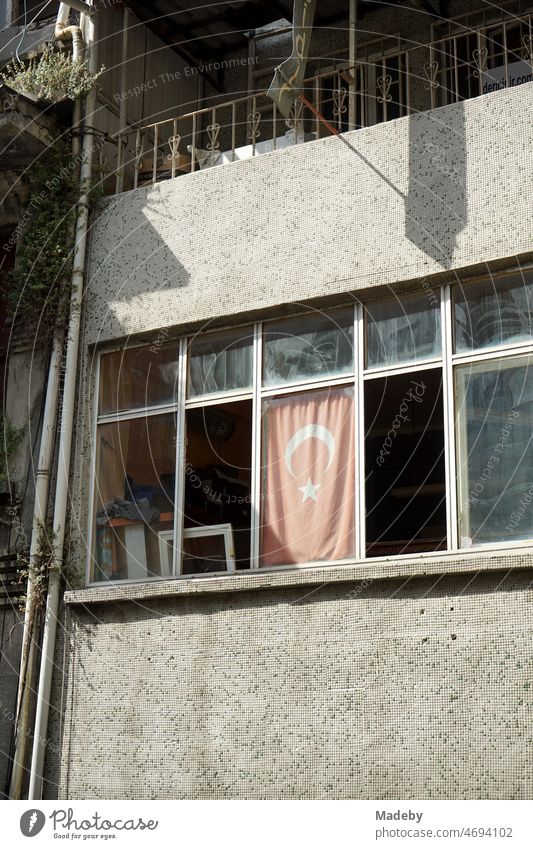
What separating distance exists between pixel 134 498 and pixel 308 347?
2.04 m

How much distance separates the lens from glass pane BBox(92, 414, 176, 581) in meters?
10.2

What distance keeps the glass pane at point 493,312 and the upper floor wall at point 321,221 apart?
0.24m

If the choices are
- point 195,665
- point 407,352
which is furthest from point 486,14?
point 195,665

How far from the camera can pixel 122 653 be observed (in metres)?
9.64

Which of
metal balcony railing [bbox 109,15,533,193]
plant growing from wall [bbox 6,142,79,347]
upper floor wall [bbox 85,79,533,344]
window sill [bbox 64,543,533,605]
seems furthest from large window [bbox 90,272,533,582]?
metal balcony railing [bbox 109,15,533,193]

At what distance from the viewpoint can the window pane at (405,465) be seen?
9078 millimetres

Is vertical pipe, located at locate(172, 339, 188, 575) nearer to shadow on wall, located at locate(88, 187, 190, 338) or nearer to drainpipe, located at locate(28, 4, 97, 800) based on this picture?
shadow on wall, located at locate(88, 187, 190, 338)

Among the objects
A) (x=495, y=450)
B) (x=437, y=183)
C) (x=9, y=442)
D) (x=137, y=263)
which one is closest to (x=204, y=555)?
(x=9, y=442)

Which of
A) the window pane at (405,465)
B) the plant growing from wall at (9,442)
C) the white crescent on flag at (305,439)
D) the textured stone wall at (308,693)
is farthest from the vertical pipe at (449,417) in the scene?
the plant growing from wall at (9,442)

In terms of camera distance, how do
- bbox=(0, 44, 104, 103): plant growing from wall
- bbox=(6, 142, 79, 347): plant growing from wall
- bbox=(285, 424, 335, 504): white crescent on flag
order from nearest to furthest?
bbox=(285, 424, 335, 504): white crescent on flag → bbox=(6, 142, 79, 347): plant growing from wall → bbox=(0, 44, 104, 103): plant growing from wall

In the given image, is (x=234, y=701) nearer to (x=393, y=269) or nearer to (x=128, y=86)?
(x=393, y=269)

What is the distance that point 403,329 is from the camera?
9.49 metres

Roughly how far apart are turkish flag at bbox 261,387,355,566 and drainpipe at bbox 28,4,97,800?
1886 millimetres
